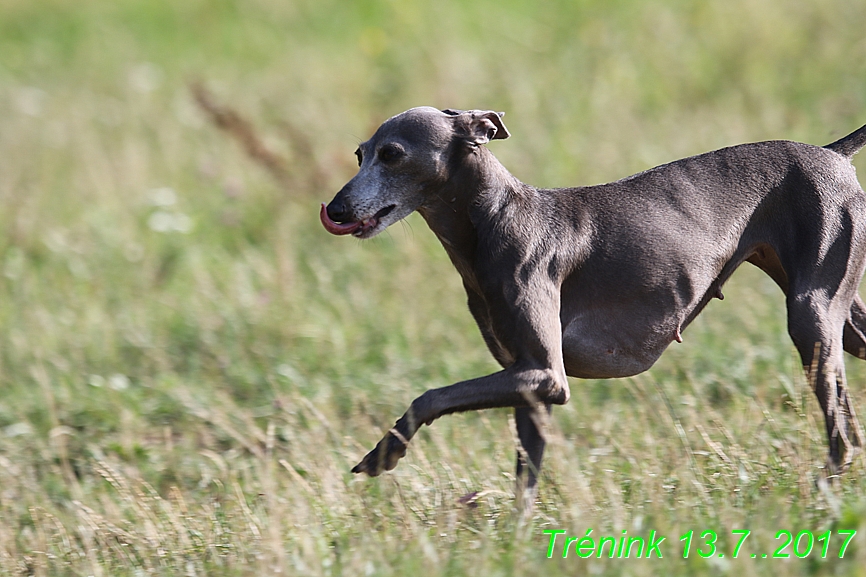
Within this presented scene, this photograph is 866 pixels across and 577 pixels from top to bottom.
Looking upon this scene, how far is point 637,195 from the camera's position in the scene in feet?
13.6

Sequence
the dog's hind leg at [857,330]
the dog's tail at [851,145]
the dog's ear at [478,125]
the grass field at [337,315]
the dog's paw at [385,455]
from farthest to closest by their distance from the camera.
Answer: the dog's hind leg at [857,330] < the dog's tail at [851,145] < the dog's ear at [478,125] < the grass field at [337,315] < the dog's paw at [385,455]

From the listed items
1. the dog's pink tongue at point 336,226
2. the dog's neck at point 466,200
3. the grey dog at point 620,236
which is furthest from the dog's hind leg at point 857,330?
the dog's pink tongue at point 336,226

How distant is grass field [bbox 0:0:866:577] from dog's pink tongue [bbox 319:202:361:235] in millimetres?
995

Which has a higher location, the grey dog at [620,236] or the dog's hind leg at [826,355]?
the grey dog at [620,236]

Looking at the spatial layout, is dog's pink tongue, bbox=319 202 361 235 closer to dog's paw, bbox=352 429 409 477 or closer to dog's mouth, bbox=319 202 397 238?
dog's mouth, bbox=319 202 397 238

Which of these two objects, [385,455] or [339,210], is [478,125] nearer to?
[339,210]

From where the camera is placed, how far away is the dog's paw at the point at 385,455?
3.67 meters

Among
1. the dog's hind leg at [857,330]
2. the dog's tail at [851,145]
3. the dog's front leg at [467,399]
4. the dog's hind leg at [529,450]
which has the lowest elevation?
the dog's hind leg at [529,450]

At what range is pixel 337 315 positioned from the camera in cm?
715

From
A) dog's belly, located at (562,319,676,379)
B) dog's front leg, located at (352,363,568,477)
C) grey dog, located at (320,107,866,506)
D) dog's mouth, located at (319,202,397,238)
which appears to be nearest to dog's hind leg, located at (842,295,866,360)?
grey dog, located at (320,107,866,506)

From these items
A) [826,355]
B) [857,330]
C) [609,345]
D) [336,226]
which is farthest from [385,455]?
[857,330]

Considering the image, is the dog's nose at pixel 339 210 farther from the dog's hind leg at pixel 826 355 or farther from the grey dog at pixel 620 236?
the dog's hind leg at pixel 826 355

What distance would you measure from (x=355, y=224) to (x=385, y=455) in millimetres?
854

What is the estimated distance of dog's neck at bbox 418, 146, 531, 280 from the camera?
4062 millimetres
